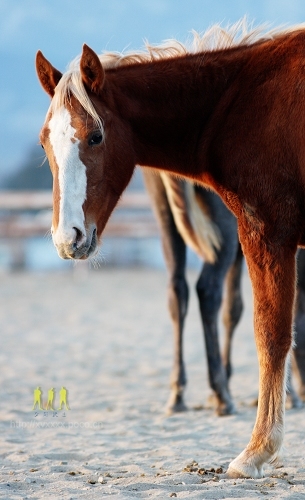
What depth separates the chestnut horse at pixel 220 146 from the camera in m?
3.09

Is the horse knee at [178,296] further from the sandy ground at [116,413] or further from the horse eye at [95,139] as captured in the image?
the horse eye at [95,139]

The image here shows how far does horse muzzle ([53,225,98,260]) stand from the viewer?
117 inches

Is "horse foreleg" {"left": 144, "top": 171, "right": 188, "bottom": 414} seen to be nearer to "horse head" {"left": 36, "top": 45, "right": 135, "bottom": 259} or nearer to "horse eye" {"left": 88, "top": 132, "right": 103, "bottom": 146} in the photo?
"horse head" {"left": 36, "top": 45, "right": 135, "bottom": 259}

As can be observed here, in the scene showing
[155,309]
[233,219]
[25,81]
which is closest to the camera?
[233,219]

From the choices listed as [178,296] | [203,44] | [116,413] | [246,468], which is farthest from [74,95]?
[116,413]

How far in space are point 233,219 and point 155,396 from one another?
5.58ft

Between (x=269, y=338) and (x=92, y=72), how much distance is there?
152 centimetres

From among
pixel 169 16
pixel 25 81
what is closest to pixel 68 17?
pixel 169 16

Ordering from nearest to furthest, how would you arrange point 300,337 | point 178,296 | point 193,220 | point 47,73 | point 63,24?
point 47,73, point 193,220, point 300,337, point 178,296, point 63,24

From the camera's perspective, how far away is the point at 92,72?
10.5 ft

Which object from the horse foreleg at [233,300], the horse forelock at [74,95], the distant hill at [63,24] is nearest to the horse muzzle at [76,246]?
the horse forelock at [74,95]

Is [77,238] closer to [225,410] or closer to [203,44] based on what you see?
[203,44]

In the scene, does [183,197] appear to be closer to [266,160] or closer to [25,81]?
[266,160]

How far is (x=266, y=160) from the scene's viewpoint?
123 inches
